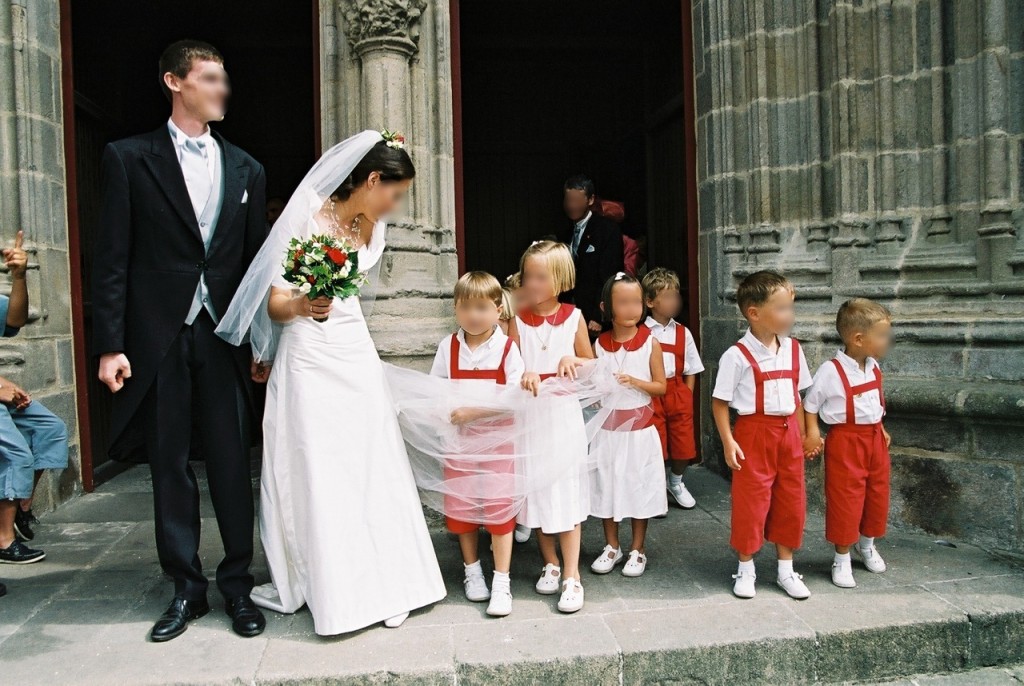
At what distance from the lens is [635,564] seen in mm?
4113

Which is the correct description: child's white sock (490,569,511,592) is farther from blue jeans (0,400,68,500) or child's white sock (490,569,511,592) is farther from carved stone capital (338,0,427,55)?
carved stone capital (338,0,427,55)

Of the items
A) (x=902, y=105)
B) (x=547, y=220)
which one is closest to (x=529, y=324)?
(x=902, y=105)

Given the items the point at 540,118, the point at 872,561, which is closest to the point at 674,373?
the point at 872,561

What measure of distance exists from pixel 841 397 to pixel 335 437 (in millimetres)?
2351

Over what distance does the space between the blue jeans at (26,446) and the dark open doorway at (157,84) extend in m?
1.06

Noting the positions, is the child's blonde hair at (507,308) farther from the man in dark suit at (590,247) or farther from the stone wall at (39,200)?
the stone wall at (39,200)

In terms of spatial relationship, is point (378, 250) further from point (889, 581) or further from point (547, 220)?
point (547, 220)

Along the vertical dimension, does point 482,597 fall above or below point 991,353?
below

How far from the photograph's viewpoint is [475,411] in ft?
12.4

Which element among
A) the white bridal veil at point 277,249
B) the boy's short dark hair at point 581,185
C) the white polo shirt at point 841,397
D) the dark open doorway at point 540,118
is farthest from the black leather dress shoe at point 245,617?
the dark open doorway at point 540,118

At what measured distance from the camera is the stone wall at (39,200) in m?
5.12

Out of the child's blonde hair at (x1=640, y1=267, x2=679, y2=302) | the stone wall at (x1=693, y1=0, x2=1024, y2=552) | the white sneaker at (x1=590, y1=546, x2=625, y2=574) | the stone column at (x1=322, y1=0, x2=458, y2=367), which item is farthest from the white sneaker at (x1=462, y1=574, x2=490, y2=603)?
the stone wall at (x1=693, y1=0, x2=1024, y2=552)

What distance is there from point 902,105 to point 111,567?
16.9ft

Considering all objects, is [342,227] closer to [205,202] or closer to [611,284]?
[205,202]
